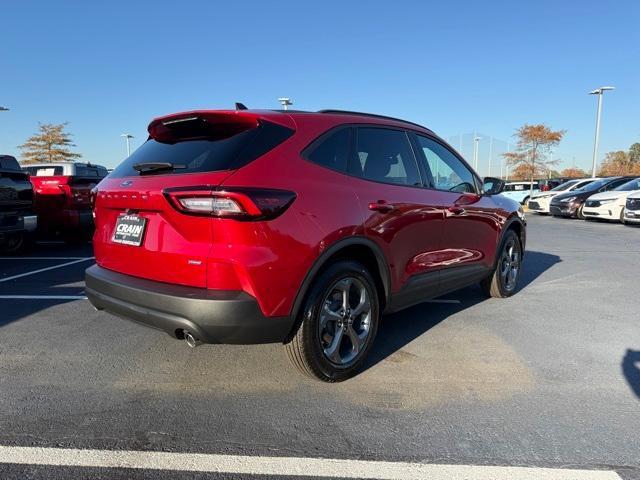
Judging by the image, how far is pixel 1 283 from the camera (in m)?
6.21

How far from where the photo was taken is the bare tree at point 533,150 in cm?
3306

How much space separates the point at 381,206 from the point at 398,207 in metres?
0.22

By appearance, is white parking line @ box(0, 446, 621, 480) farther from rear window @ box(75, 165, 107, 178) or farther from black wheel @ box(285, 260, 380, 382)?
rear window @ box(75, 165, 107, 178)

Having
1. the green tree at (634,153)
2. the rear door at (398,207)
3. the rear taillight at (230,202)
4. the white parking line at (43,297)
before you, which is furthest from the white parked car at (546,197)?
the green tree at (634,153)

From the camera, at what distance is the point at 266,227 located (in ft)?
8.68

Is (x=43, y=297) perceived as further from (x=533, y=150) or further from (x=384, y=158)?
(x=533, y=150)

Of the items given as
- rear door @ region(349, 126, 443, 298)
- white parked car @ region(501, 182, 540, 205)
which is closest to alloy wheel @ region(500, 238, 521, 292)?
rear door @ region(349, 126, 443, 298)

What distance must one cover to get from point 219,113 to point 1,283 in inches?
196

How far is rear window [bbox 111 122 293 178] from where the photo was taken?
2768 millimetres

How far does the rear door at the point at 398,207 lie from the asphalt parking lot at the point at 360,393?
65 centimetres

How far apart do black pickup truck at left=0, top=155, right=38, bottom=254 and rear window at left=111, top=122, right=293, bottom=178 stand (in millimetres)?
5583

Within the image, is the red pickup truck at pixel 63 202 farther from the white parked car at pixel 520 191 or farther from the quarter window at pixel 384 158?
the white parked car at pixel 520 191

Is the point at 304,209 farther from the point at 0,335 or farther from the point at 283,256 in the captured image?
the point at 0,335

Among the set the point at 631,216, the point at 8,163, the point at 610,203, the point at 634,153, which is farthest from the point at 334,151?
the point at 634,153
